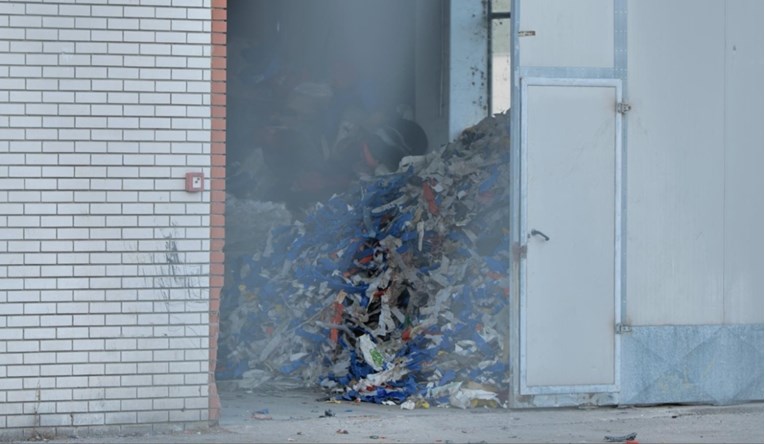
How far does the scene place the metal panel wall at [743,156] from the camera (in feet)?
32.1

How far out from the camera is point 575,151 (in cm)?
949

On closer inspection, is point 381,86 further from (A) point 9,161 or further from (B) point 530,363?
(A) point 9,161

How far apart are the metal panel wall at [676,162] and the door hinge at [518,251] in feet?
2.71

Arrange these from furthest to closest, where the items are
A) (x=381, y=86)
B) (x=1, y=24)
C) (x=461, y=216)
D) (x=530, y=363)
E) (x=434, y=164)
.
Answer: (x=381, y=86)
(x=434, y=164)
(x=461, y=216)
(x=530, y=363)
(x=1, y=24)

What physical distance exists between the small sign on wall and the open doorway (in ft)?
8.12

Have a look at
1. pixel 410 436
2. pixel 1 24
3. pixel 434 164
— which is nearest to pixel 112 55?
pixel 1 24

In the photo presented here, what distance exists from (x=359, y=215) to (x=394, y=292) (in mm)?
1508

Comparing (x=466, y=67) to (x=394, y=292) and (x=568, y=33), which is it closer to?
(x=394, y=292)

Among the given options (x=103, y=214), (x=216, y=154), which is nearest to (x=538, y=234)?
(x=216, y=154)

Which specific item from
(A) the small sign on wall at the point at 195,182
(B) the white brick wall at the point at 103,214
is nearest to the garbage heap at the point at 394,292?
(B) the white brick wall at the point at 103,214

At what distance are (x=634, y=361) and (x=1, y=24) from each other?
5115 millimetres

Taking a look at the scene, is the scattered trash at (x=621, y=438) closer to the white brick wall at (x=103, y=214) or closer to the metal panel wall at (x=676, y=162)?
the metal panel wall at (x=676, y=162)

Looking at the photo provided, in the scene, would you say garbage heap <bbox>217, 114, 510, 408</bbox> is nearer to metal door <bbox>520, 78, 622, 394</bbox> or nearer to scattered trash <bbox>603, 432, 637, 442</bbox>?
metal door <bbox>520, 78, 622, 394</bbox>

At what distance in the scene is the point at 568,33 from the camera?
371 inches
